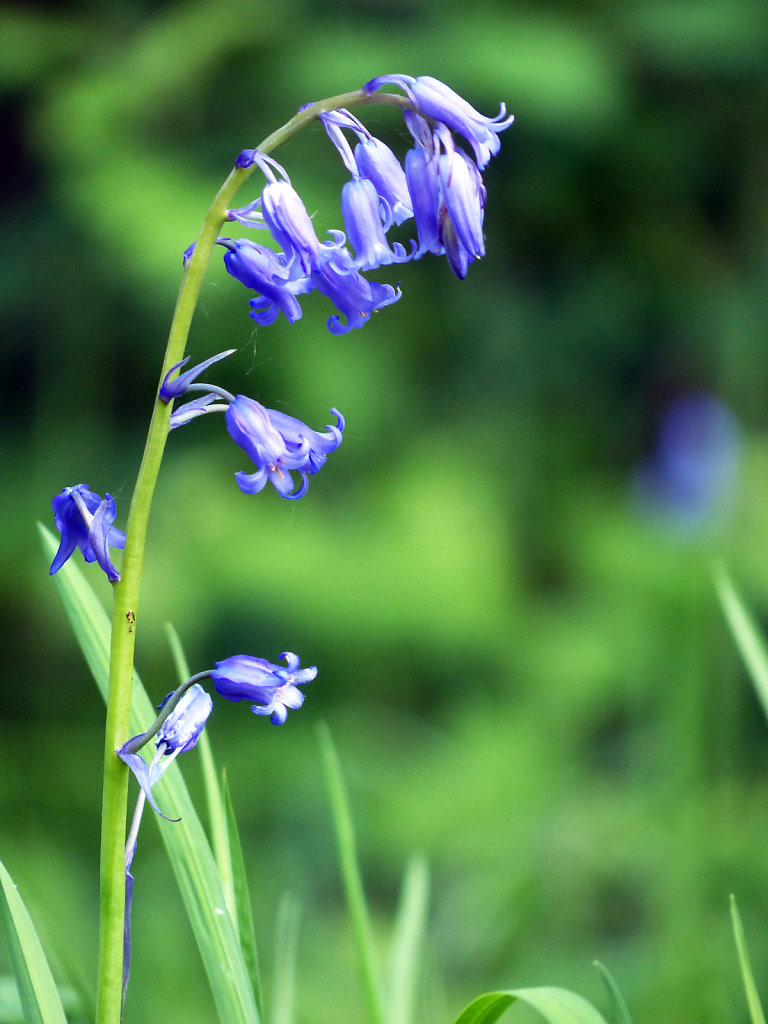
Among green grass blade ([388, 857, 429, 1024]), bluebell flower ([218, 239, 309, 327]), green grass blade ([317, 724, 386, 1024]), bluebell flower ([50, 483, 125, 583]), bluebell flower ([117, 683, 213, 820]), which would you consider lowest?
green grass blade ([388, 857, 429, 1024])

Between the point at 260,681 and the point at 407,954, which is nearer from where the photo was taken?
the point at 260,681

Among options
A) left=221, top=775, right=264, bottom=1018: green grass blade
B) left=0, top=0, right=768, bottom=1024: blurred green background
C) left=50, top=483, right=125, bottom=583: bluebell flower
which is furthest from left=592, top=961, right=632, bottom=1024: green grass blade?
left=0, top=0, right=768, bottom=1024: blurred green background

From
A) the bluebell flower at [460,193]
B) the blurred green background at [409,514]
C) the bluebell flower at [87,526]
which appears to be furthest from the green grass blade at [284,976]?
the blurred green background at [409,514]

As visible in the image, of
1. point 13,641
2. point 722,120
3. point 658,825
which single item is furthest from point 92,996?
point 722,120

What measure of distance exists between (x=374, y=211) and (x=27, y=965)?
858 millimetres

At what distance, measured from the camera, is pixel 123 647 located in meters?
1.08

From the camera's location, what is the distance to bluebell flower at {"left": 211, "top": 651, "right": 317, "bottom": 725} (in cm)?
114

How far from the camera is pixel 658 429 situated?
5320 millimetres

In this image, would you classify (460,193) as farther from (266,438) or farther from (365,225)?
(266,438)

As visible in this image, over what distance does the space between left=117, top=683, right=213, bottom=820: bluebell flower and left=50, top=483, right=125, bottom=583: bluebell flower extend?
6.0 inches

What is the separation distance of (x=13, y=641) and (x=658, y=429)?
3.16 metres

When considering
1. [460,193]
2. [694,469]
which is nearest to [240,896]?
[460,193]

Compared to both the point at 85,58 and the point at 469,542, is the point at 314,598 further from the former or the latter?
the point at 85,58

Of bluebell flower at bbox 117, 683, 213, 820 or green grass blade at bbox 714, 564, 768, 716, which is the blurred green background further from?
bluebell flower at bbox 117, 683, 213, 820
